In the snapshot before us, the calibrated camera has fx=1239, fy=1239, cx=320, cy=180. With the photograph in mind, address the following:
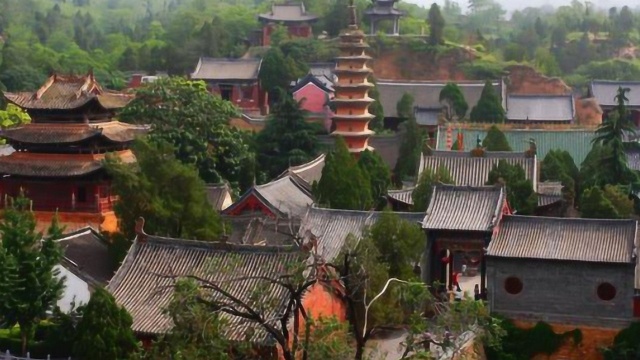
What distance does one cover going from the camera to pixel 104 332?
19.7m

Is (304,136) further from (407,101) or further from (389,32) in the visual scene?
(389,32)

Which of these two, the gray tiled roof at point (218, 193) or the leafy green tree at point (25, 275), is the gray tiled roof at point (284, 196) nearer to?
the gray tiled roof at point (218, 193)

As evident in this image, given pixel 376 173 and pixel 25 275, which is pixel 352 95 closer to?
pixel 376 173

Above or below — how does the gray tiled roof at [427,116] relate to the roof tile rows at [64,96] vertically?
below

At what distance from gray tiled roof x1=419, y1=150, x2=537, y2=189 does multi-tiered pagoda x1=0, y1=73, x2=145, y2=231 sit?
843cm

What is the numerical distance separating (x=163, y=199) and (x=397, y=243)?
5090 millimetres

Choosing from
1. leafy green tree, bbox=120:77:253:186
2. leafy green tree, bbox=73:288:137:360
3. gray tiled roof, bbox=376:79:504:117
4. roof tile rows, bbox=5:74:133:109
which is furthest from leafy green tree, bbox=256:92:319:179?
leafy green tree, bbox=73:288:137:360

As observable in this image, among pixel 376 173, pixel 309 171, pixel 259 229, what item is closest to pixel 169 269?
pixel 259 229

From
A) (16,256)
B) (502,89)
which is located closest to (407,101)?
(502,89)

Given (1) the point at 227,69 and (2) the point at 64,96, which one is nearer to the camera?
(2) the point at 64,96

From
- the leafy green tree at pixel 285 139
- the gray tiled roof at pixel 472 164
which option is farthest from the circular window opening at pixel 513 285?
the leafy green tree at pixel 285 139

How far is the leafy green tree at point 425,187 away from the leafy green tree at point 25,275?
10.3 metres

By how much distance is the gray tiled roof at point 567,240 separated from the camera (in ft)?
82.4

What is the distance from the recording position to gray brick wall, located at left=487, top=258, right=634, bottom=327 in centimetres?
2478
